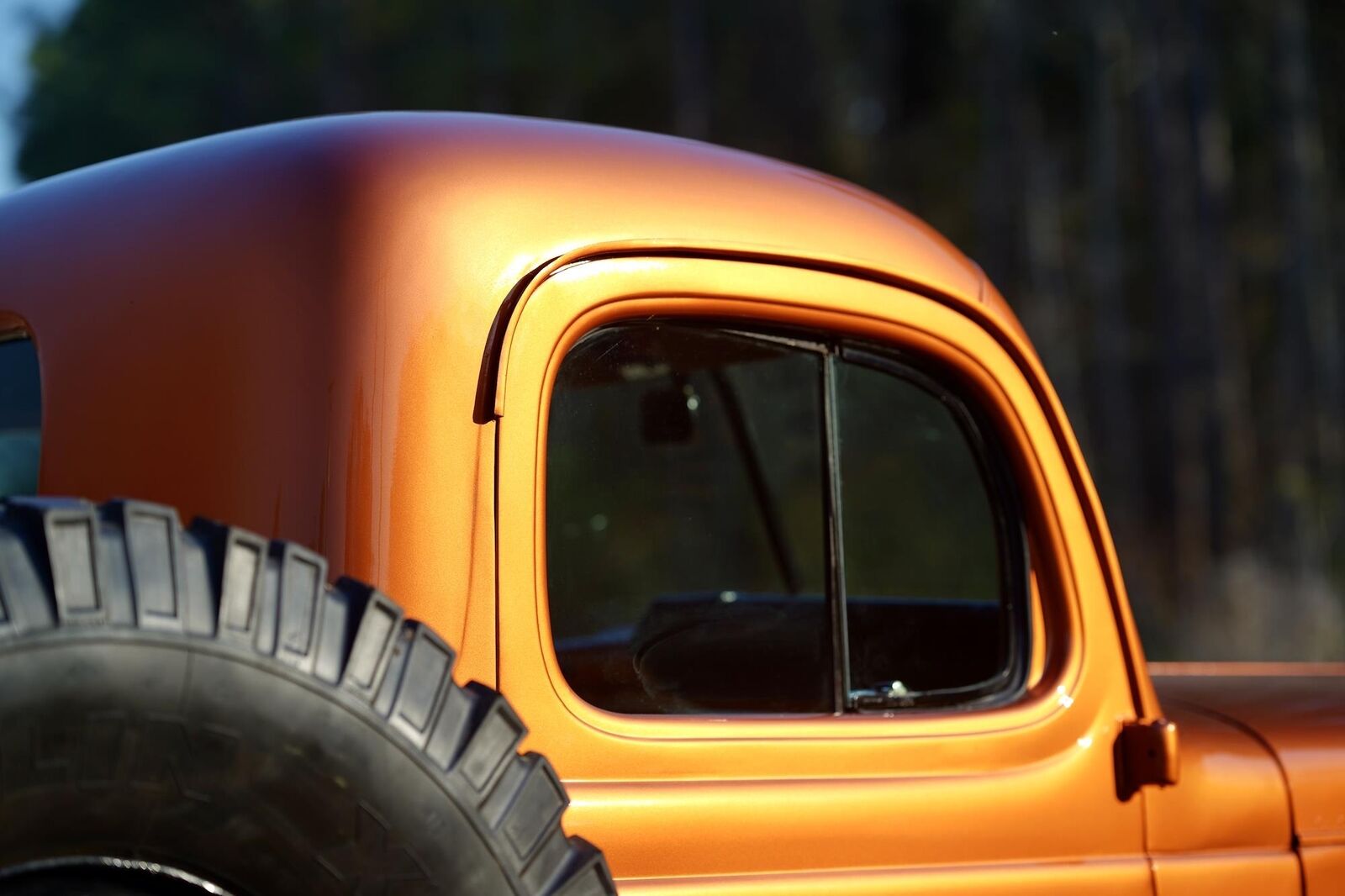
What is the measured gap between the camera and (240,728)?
1208 millimetres

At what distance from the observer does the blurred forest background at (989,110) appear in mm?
26594

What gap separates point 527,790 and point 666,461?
1607 millimetres

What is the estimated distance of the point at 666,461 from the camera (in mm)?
2943

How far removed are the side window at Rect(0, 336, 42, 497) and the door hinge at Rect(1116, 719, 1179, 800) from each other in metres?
1.50

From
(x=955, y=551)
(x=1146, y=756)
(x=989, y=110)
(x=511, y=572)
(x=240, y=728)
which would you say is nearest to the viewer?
(x=240, y=728)

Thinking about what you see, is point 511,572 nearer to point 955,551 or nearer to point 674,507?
point 674,507

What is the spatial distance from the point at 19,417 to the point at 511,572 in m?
0.86

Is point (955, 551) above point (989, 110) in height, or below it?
below

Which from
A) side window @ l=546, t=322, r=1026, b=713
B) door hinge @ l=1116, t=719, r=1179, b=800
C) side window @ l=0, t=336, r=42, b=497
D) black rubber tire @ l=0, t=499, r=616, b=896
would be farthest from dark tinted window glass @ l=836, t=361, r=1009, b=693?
side window @ l=0, t=336, r=42, b=497

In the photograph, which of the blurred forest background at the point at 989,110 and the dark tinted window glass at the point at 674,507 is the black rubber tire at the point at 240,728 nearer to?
the dark tinted window glass at the point at 674,507

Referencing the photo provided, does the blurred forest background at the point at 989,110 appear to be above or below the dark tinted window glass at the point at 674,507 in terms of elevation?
above

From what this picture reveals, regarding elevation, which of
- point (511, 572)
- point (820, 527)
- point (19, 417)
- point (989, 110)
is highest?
point (989, 110)

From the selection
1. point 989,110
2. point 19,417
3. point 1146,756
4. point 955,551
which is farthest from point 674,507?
point 989,110

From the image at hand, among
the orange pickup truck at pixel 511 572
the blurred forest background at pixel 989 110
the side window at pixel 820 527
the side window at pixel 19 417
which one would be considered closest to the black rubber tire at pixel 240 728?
the orange pickup truck at pixel 511 572
